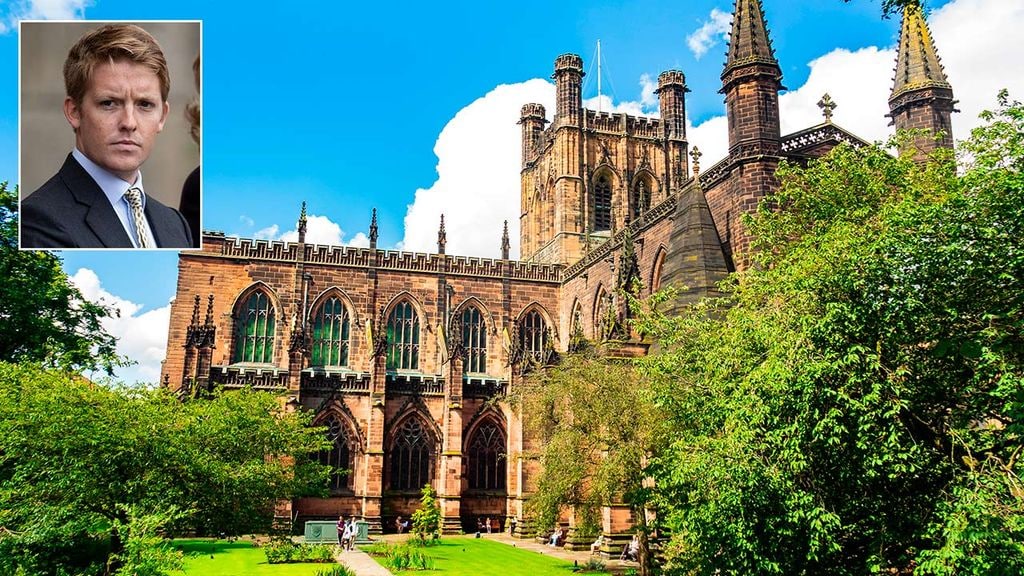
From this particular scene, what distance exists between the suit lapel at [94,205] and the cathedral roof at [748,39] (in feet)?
61.2

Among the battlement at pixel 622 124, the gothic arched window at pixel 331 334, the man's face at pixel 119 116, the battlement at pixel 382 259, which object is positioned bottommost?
the man's face at pixel 119 116

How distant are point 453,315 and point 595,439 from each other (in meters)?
20.6

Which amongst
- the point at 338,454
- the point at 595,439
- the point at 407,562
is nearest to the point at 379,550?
the point at 407,562

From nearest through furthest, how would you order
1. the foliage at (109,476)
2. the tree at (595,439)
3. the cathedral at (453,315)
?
the foliage at (109,476) → the tree at (595,439) → the cathedral at (453,315)

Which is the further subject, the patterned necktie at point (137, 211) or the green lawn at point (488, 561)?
the green lawn at point (488, 561)

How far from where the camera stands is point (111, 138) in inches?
329

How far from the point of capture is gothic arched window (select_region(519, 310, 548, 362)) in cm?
3981

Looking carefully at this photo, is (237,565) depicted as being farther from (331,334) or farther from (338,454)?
(331,334)

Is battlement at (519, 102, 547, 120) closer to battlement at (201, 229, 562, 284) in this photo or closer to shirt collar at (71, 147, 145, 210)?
battlement at (201, 229, 562, 284)

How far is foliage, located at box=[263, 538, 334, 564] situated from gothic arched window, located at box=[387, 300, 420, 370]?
1421 cm

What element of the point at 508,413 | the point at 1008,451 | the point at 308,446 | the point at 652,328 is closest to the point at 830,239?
the point at 1008,451

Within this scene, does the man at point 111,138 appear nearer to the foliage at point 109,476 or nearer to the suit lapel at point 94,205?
Result: the suit lapel at point 94,205

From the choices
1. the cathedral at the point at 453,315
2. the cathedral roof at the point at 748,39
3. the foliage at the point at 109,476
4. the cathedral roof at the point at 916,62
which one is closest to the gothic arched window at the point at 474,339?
the cathedral at the point at 453,315

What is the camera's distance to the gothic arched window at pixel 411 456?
112ft
